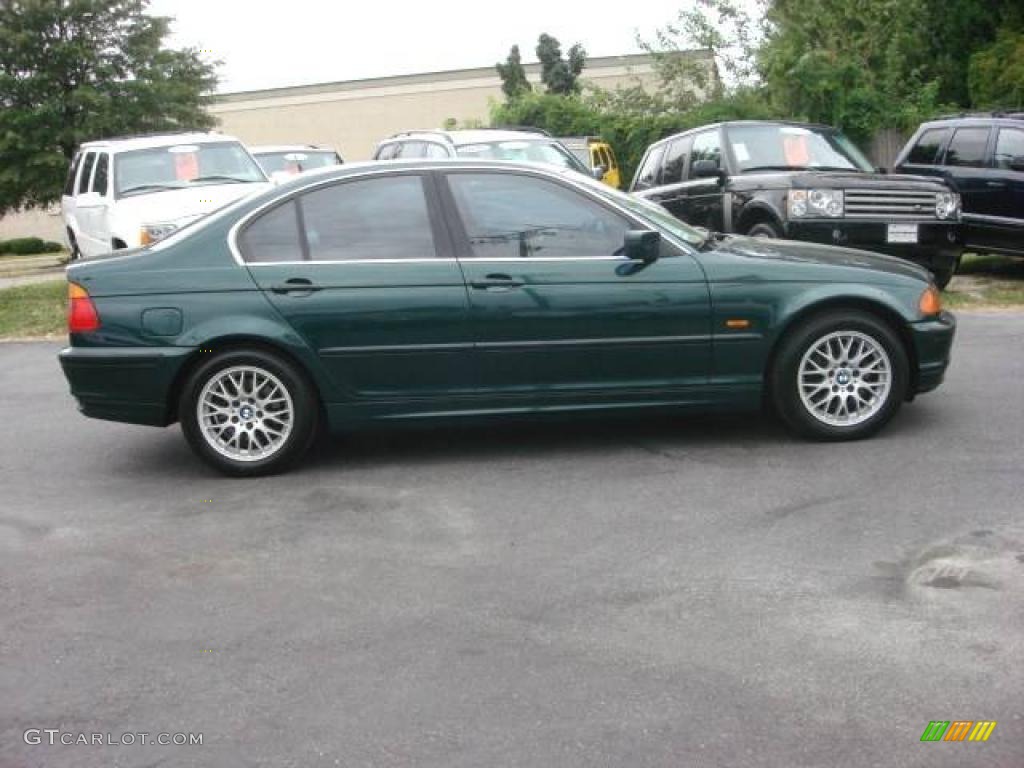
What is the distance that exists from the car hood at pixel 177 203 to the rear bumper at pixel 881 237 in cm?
552

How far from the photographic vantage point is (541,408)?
645 cm

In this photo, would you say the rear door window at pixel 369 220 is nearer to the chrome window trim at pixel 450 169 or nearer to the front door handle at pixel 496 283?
the chrome window trim at pixel 450 169

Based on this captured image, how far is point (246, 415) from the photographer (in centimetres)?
638

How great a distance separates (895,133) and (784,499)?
16.8 m

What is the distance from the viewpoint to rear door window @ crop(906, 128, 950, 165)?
1347 centimetres

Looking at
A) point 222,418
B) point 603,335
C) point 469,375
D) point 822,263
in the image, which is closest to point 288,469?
point 222,418

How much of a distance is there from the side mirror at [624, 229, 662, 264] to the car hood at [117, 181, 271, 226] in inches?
270

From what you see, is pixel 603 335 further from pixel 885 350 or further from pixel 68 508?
pixel 68 508

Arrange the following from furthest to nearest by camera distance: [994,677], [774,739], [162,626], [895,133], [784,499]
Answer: [895,133], [784,499], [162,626], [994,677], [774,739]

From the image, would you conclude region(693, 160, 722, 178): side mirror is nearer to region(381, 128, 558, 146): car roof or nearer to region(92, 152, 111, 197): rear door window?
region(381, 128, 558, 146): car roof

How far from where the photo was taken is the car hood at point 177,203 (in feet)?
40.3

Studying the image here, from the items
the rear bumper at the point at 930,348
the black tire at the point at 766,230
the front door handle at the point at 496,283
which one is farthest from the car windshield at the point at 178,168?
the rear bumper at the point at 930,348

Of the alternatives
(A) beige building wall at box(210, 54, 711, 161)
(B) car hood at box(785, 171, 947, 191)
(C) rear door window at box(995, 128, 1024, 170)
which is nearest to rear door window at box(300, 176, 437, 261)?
(B) car hood at box(785, 171, 947, 191)

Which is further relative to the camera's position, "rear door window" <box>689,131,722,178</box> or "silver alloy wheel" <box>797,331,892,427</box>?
"rear door window" <box>689,131,722,178</box>
